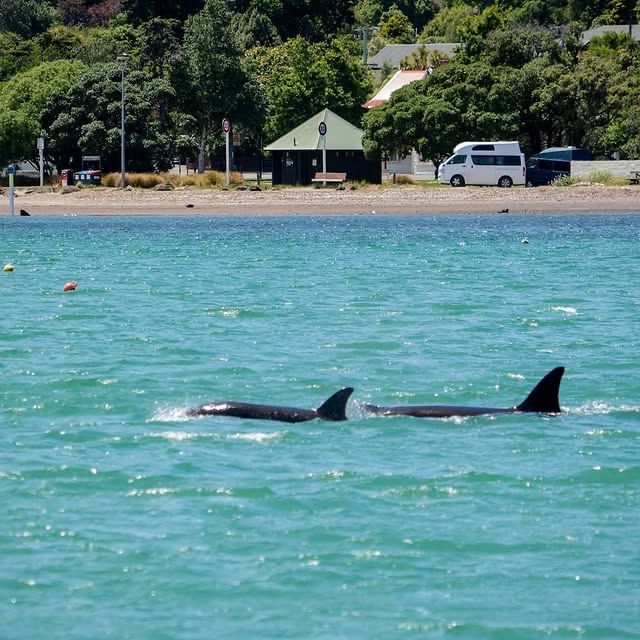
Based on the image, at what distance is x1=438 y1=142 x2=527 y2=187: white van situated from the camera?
2689 inches

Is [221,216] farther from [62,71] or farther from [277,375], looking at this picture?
[277,375]

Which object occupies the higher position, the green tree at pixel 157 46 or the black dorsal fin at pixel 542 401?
the green tree at pixel 157 46

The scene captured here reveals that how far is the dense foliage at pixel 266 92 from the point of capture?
7362 cm

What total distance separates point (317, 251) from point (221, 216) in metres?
17.0

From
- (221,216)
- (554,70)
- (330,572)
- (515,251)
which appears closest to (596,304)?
(515,251)

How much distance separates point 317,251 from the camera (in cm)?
4559

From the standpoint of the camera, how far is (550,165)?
229 ft

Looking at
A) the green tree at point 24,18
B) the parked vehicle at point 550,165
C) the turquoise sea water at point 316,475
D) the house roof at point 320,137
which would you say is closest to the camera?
the turquoise sea water at point 316,475

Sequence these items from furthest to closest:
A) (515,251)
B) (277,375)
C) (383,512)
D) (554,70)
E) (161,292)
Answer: (554,70), (515,251), (161,292), (277,375), (383,512)

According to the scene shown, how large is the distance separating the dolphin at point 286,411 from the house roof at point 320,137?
56381mm

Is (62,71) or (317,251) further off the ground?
(62,71)

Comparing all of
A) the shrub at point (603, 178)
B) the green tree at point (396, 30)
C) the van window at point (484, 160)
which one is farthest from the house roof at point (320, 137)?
the green tree at point (396, 30)

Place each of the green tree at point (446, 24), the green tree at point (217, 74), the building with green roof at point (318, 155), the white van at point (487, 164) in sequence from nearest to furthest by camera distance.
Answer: the white van at point (487, 164) → the building with green roof at point (318, 155) → the green tree at point (217, 74) → the green tree at point (446, 24)

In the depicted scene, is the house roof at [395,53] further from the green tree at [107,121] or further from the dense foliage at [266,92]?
the green tree at [107,121]
